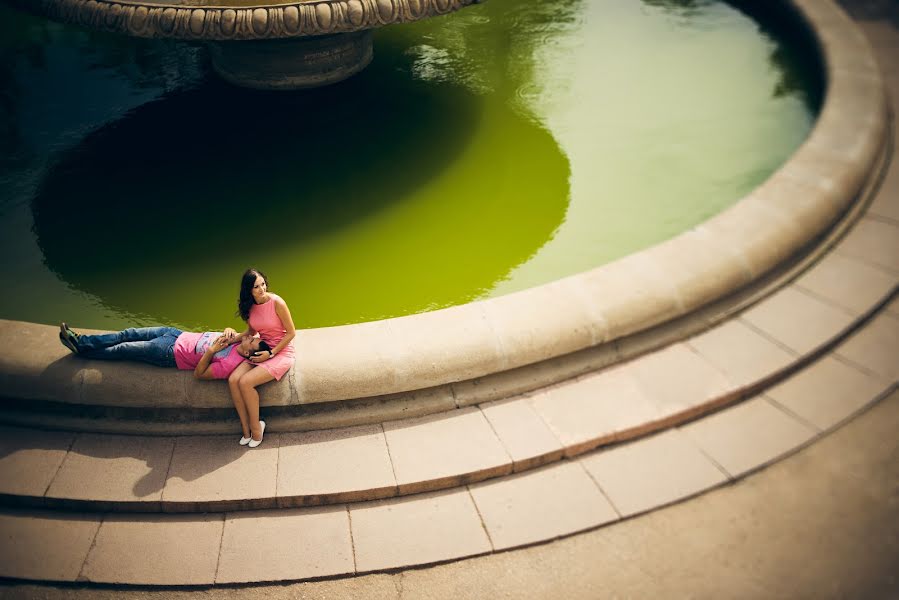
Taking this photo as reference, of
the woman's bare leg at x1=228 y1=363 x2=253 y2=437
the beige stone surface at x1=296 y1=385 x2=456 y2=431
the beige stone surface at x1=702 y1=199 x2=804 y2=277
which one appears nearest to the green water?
the beige stone surface at x1=702 y1=199 x2=804 y2=277

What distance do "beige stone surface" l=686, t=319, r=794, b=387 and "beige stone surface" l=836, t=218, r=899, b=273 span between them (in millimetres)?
1767

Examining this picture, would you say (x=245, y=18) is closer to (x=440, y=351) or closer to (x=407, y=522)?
(x=440, y=351)

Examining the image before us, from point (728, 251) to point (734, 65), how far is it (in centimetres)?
591

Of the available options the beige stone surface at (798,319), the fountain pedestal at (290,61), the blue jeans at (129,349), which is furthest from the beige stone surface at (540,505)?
the fountain pedestal at (290,61)

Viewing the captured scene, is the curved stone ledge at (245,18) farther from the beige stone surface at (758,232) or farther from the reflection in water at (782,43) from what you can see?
the reflection in water at (782,43)

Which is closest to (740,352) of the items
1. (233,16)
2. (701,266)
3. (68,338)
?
(701,266)

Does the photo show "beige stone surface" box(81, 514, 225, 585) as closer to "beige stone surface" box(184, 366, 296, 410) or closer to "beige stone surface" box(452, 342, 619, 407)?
"beige stone surface" box(184, 366, 296, 410)

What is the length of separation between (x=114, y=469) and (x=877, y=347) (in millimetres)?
6343

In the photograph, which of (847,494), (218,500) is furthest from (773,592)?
(218,500)

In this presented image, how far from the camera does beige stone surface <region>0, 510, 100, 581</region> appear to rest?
171 inches

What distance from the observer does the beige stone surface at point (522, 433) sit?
4.86 m

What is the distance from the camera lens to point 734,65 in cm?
1031

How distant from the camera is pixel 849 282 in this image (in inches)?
243

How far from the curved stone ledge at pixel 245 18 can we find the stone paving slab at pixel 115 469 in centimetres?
411
